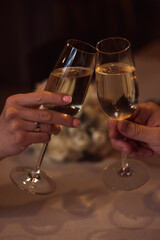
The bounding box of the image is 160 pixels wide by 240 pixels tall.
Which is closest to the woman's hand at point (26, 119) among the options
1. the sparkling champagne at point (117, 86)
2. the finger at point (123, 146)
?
the sparkling champagne at point (117, 86)

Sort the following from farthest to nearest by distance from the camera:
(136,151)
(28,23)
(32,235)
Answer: (28,23) < (136,151) < (32,235)

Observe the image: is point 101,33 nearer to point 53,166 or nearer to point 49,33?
point 49,33

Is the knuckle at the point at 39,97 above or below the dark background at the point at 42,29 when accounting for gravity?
above

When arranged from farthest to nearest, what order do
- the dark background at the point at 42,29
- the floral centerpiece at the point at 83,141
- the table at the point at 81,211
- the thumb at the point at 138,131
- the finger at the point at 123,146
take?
the dark background at the point at 42,29, the floral centerpiece at the point at 83,141, the finger at the point at 123,146, the thumb at the point at 138,131, the table at the point at 81,211

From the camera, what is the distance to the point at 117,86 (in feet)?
2.97

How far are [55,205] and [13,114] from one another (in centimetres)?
32

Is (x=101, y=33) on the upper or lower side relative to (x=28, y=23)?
lower

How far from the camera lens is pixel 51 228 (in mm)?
867

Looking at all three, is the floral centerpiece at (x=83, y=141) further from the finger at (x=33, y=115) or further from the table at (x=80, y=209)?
the finger at (x=33, y=115)

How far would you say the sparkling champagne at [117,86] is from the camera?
0.90 m

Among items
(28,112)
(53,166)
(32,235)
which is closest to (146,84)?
(53,166)

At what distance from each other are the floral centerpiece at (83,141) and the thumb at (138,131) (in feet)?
0.75

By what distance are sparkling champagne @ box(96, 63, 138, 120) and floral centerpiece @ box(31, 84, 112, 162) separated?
0.86ft

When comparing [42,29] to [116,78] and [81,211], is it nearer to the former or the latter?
[116,78]
